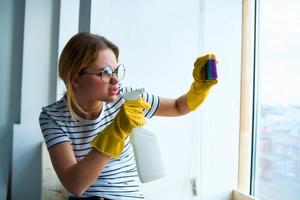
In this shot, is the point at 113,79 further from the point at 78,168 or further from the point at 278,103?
the point at 278,103

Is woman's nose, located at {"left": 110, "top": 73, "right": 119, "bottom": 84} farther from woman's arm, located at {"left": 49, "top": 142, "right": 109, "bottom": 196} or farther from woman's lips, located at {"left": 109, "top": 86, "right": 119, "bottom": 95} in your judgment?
woman's arm, located at {"left": 49, "top": 142, "right": 109, "bottom": 196}

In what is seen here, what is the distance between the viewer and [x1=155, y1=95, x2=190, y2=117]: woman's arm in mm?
1181

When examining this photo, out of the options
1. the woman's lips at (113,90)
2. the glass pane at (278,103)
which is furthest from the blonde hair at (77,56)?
the glass pane at (278,103)

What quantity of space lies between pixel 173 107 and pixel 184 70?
1.55 feet

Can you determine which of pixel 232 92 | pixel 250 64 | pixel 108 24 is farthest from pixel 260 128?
pixel 108 24

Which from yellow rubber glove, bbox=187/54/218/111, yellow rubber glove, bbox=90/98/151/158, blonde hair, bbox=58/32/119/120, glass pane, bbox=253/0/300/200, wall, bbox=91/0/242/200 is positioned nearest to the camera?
yellow rubber glove, bbox=90/98/151/158

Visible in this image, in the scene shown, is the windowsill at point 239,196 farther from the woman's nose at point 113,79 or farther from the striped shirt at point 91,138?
the woman's nose at point 113,79

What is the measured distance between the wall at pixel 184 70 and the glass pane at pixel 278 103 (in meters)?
0.13

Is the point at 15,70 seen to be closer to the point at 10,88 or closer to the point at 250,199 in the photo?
the point at 10,88

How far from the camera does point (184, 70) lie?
162 cm

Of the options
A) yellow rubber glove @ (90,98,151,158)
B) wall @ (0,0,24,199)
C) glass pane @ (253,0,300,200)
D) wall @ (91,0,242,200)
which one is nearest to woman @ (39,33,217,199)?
yellow rubber glove @ (90,98,151,158)

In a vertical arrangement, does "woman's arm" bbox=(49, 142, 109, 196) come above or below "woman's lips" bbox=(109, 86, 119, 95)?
below

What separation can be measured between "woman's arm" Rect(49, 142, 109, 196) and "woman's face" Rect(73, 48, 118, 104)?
19cm

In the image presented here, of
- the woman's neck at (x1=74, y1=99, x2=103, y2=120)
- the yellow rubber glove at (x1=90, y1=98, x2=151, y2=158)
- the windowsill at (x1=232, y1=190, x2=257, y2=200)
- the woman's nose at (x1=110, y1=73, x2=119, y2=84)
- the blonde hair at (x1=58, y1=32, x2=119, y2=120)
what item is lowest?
the windowsill at (x1=232, y1=190, x2=257, y2=200)
